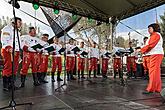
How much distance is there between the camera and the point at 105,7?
752 cm

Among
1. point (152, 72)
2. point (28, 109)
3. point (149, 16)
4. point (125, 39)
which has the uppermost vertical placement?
point (149, 16)

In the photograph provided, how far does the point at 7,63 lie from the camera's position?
14.3 ft

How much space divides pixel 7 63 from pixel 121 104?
8.74ft

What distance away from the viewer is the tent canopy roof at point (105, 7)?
6938mm

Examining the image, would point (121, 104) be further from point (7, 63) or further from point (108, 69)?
point (108, 69)

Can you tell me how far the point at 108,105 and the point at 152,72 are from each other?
1.50m

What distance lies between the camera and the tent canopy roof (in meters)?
6.94

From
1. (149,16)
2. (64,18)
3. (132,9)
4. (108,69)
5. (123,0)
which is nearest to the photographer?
(123,0)

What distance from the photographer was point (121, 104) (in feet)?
9.38

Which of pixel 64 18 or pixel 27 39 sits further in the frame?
pixel 64 18

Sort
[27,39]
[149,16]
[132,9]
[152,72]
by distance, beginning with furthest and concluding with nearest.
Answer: [149,16] < [132,9] < [27,39] < [152,72]

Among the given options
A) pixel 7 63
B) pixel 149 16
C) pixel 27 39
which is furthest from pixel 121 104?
pixel 149 16

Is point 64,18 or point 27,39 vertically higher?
point 64,18

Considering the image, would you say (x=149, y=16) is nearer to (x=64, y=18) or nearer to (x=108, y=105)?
(x=64, y=18)
